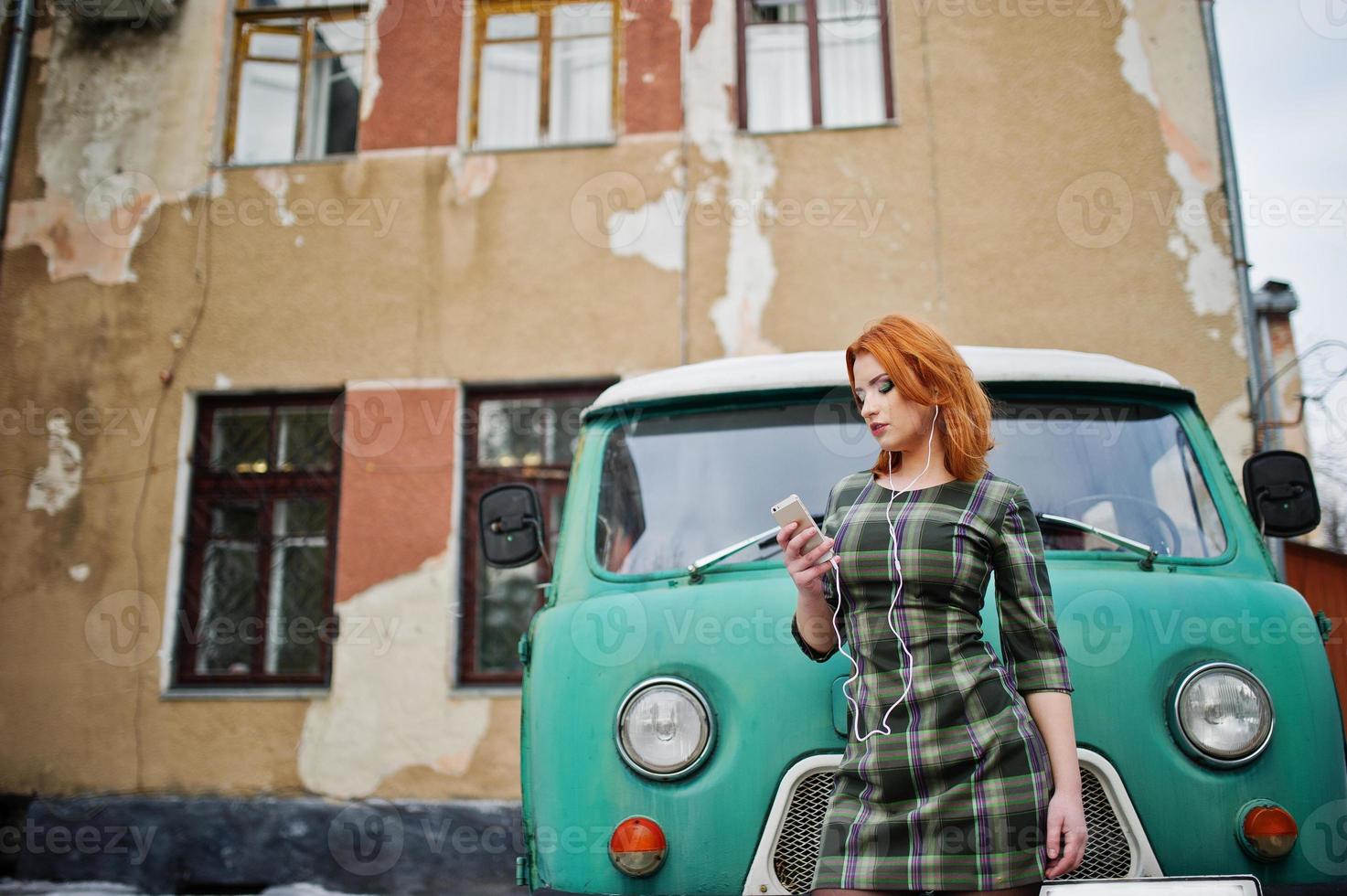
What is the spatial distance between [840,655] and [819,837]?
424 mm

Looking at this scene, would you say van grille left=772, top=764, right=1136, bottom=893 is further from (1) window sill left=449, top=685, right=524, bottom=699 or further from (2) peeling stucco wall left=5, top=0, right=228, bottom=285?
(2) peeling stucco wall left=5, top=0, right=228, bottom=285

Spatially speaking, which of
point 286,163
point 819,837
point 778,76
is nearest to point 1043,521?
Answer: point 819,837

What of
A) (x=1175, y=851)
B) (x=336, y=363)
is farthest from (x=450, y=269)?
(x=1175, y=851)

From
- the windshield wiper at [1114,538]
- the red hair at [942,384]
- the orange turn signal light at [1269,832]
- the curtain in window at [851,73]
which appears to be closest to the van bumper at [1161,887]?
the orange turn signal light at [1269,832]

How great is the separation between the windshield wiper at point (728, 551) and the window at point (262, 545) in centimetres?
493

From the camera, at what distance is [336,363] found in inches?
295

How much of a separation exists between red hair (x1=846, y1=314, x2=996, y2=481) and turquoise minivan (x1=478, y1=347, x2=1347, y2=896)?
0.69 meters

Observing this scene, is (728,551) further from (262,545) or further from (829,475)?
(262,545)

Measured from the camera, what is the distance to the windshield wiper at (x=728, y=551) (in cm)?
293

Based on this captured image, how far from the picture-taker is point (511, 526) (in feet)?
11.5

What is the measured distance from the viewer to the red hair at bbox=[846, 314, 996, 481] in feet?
6.29

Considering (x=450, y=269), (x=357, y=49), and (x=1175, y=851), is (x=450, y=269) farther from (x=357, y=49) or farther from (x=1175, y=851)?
(x=1175, y=851)

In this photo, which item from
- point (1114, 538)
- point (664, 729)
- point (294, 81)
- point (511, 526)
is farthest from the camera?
point (294, 81)

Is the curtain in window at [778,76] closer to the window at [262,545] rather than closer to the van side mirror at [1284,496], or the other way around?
the window at [262,545]
